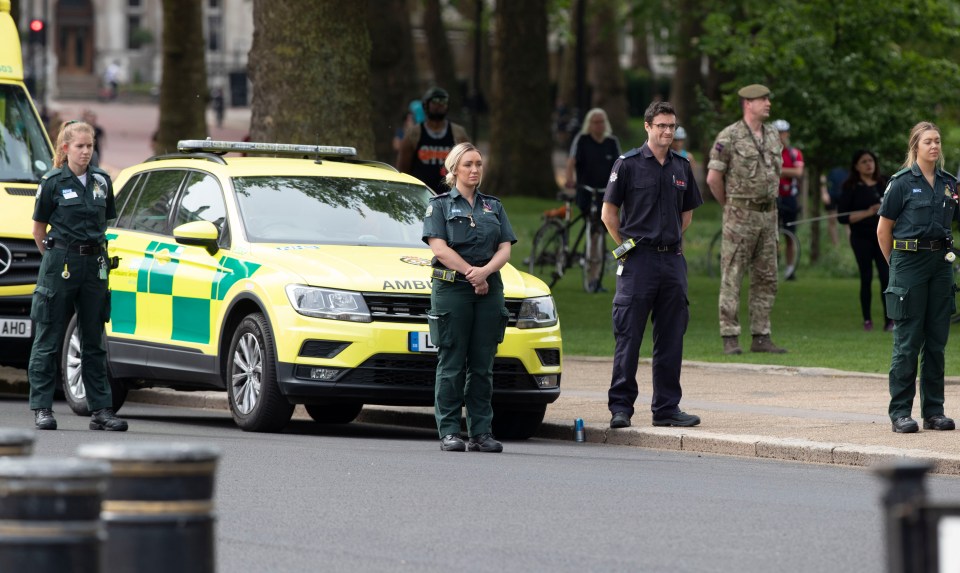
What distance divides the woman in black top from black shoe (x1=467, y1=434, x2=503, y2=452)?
28.0 ft

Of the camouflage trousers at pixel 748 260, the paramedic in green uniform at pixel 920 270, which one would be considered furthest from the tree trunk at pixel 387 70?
the paramedic in green uniform at pixel 920 270

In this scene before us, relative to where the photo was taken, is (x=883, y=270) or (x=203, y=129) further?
(x=203, y=129)

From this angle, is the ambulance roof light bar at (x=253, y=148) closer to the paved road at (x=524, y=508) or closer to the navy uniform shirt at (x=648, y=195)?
the paved road at (x=524, y=508)

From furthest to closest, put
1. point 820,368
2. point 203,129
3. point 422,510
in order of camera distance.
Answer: point 203,129 < point 820,368 < point 422,510

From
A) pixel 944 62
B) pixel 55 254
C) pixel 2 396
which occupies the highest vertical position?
pixel 944 62

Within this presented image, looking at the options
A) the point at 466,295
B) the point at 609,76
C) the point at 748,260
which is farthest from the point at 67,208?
the point at 609,76

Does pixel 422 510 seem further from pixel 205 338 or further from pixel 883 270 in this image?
pixel 883 270

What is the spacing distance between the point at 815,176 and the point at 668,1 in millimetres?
26436

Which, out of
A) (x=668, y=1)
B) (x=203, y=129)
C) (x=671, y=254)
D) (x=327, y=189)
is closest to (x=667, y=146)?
(x=671, y=254)

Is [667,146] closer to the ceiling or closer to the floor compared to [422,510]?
closer to the ceiling

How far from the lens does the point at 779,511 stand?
8805 millimetres

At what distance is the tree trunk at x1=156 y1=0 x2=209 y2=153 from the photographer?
34.0 metres

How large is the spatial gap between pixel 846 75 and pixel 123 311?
15.8 m

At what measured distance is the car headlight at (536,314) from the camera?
12.1 m
